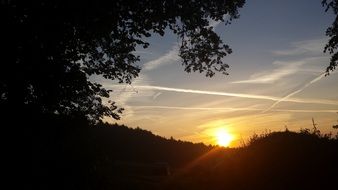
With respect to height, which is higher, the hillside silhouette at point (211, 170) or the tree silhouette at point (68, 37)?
the tree silhouette at point (68, 37)

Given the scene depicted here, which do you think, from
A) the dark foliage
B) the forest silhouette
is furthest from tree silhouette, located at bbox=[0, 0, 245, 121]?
the dark foliage

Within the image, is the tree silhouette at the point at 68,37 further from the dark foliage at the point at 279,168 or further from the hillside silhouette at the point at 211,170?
the dark foliage at the point at 279,168

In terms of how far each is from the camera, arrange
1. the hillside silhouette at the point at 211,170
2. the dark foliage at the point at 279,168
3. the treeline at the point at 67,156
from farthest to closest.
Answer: the dark foliage at the point at 279,168
the hillside silhouette at the point at 211,170
the treeline at the point at 67,156

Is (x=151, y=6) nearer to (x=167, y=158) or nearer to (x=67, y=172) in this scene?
(x=67, y=172)

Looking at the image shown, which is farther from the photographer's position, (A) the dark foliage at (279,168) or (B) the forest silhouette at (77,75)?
(A) the dark foliage at (279,168)

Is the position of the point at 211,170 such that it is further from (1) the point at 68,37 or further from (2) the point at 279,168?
(1) the point at 68,37

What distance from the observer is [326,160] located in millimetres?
19938

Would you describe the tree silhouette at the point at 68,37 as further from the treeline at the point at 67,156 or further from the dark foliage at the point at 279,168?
the dark foliage at the point at 279,168

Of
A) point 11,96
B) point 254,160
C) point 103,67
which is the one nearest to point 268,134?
point 254,160

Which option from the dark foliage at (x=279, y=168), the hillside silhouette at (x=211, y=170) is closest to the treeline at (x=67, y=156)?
the hillside silhouette at (x=211, y=170)

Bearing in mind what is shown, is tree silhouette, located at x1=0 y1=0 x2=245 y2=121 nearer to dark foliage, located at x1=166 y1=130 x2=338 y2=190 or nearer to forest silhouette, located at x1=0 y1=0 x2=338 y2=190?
forest silhouette, located at x1=0 y1=0 x2=338 y2=190

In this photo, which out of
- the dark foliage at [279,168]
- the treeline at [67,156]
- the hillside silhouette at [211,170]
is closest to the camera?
the treeline at [67,156]

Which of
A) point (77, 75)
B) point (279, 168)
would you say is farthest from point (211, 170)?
point (77, 75)

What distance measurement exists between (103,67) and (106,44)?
3.56 feet
